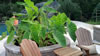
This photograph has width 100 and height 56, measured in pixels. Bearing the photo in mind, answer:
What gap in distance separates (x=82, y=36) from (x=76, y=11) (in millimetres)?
10415

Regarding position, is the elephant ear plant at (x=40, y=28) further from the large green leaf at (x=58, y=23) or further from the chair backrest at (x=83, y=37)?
the chair backrest at (x=83, y=37)

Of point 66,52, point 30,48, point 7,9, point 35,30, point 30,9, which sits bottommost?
point 66,52

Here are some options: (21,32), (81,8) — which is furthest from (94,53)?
(81,8)

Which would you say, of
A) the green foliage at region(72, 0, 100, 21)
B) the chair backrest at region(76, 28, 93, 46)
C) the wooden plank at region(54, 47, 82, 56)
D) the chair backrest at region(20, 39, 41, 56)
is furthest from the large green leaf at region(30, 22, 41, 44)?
the green foliage at region(72, 0, 100, 21)

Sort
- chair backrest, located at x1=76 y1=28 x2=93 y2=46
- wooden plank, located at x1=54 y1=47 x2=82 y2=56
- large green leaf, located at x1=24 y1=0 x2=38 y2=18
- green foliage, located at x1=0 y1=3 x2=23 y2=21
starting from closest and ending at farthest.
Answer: wooden plank, located at x1=54 y1=47 x2=82 y2=56 → large green leaf, located at x1=24 y1=0 x2=38 y2=18 → chair backrest, located at x1=76 y1=28 x2=93 y2=46 → green foliage, located at x1=0 y1=3 x2=23 y2=21

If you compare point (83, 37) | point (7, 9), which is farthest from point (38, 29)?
point (7, 9)

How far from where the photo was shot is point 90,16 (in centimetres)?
1528

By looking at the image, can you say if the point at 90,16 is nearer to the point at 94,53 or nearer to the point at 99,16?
the point at 99,16

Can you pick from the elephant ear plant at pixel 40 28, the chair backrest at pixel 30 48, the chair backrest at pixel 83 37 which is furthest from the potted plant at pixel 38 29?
the chair backrest at pixel 83 37

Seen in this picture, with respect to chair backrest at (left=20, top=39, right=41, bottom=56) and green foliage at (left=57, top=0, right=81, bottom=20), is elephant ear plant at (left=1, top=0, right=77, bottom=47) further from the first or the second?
green foliage at (left=57, top=0, right=81, bottom=20)

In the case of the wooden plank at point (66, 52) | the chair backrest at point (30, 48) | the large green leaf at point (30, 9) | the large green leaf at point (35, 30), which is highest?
the large green leaf at point (30, 9)

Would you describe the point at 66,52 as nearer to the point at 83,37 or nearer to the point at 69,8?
the point at 83,37

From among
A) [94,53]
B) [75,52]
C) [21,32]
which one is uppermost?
[21,32]

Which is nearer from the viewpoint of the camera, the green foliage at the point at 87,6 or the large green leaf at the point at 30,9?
the large green leaf at the point at 30,9
